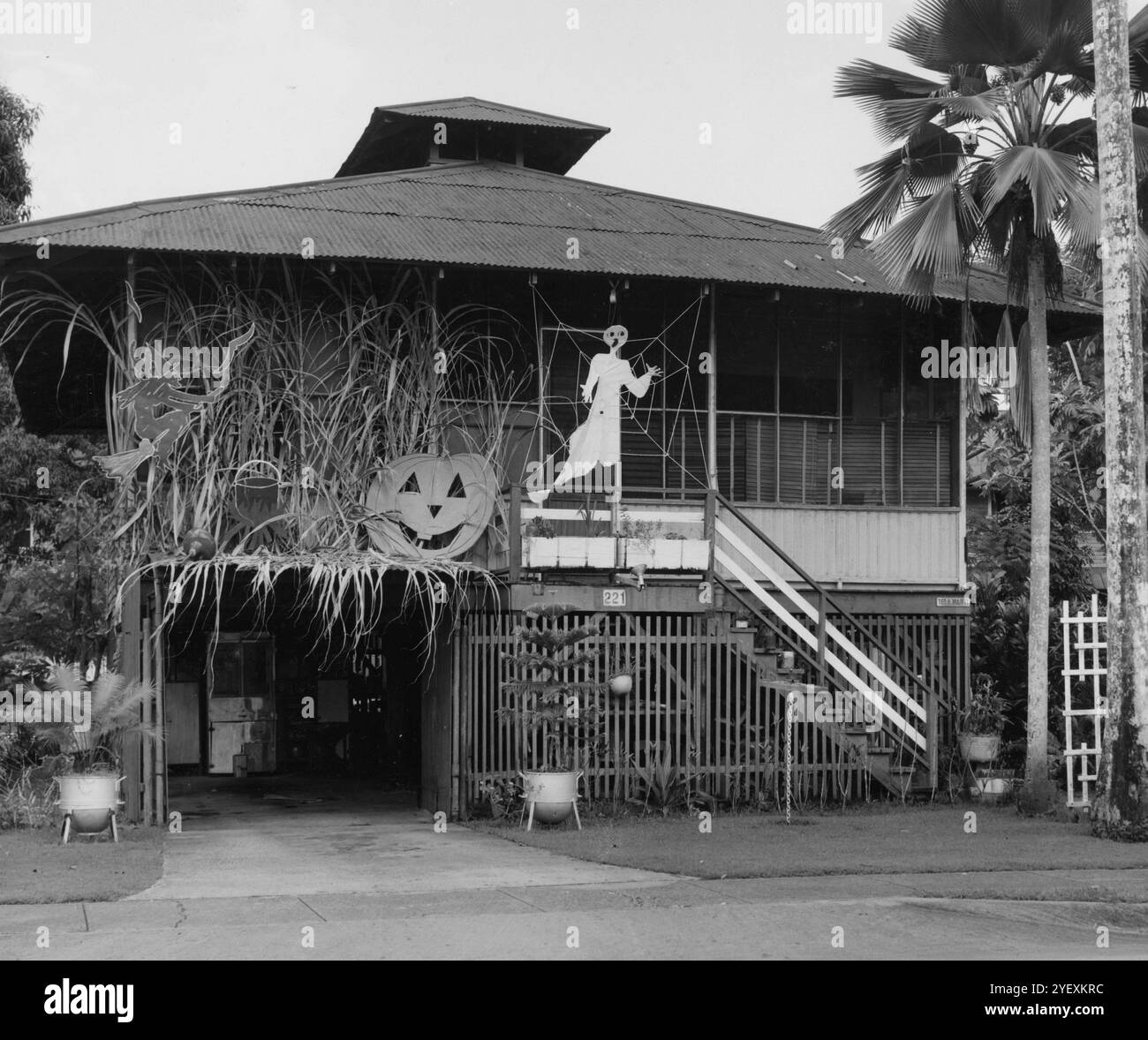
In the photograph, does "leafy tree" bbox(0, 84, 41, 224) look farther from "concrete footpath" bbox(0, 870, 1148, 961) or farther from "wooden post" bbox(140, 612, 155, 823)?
"concrete footpath" bbox(0, 870, 1148, 961)

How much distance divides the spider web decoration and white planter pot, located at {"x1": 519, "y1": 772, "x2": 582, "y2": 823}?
3739mm

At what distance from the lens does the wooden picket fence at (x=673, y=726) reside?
51.6 ft

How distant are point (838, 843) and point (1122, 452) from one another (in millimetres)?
4315

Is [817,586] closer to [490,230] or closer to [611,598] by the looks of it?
[611,598]

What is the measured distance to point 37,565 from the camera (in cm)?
2248

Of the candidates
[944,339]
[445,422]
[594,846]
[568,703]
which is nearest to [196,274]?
[445,422]

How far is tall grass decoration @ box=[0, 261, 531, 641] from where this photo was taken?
15.5 metres

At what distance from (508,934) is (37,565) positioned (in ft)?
50.6

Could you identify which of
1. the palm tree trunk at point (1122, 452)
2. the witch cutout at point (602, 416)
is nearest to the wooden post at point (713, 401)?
the witch cutout at point (602, 416)

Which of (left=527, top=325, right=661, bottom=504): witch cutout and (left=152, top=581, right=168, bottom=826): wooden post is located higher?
(left=527, top=325, right=661, bottom=504): witch cutout

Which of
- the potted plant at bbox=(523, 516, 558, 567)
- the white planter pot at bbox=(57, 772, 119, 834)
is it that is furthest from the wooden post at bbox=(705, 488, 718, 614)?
the white planter pot at bbox=(57, 772, 119, 834)

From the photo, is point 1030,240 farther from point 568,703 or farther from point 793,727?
point 568,703

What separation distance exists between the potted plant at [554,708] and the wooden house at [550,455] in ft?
1.12

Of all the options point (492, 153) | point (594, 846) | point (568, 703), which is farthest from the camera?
point (492, 153)
